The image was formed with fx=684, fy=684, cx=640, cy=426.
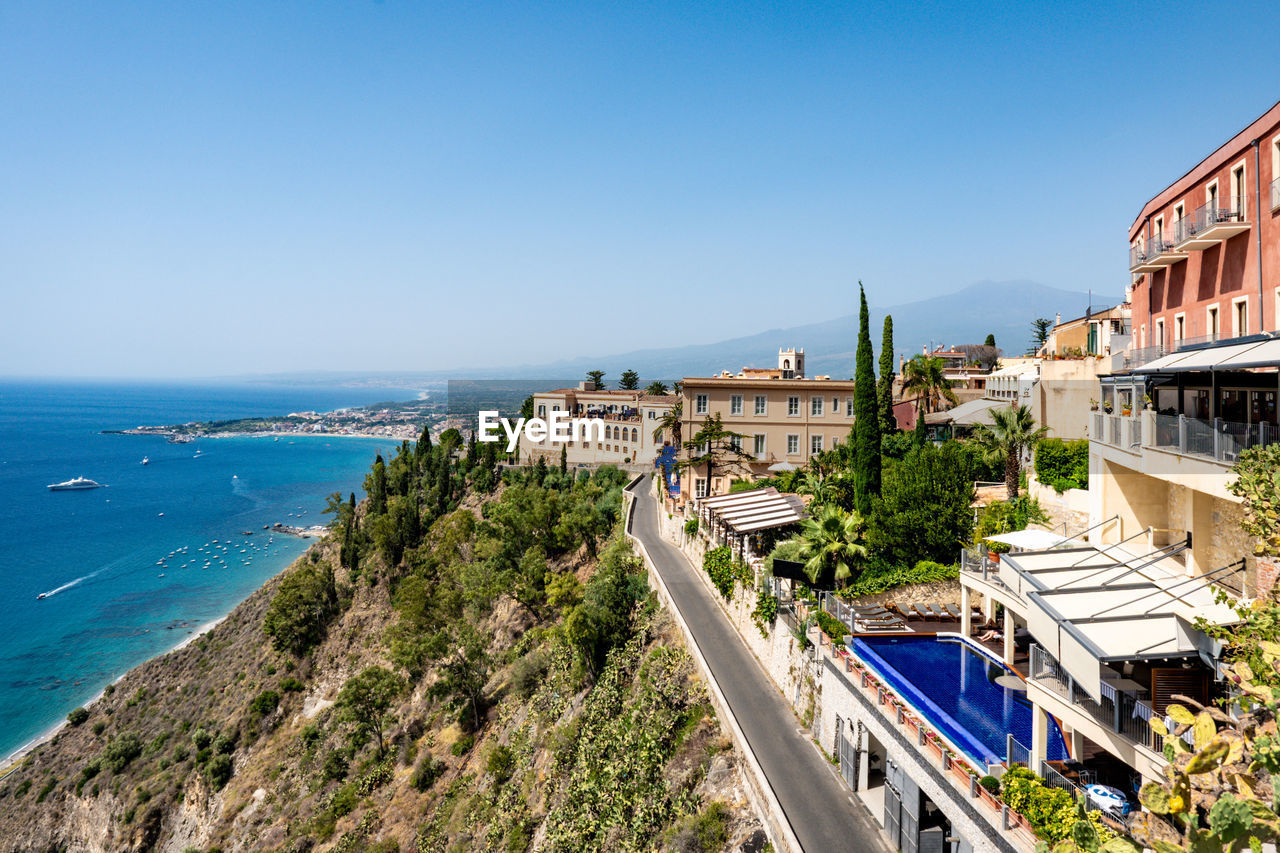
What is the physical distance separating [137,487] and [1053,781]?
200 m

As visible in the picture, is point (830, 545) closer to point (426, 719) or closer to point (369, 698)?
point (369, 698)

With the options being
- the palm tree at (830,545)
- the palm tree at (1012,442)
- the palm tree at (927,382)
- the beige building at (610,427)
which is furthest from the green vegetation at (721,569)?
the beige building at (610,427)

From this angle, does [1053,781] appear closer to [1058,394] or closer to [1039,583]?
[1039,583]

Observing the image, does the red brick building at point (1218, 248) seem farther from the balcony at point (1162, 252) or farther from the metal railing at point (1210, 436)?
the metal railing at point (1210, 436)

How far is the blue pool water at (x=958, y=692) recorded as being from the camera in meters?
15.7

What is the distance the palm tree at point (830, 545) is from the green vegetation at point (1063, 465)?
9.57 m

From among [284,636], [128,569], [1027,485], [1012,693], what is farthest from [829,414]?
[128,569]

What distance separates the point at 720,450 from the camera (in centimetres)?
4953

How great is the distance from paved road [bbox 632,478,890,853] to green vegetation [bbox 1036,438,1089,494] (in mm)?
14050

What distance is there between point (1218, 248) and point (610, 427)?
204ft

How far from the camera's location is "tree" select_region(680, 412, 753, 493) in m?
47.3

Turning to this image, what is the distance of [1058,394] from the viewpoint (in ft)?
117

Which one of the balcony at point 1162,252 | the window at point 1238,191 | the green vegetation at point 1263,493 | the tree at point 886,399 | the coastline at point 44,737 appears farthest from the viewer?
the coastline at point 44,737

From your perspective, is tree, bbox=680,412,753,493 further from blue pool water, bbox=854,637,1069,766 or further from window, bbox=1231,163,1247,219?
window, bbox=1231,163,1247,219
